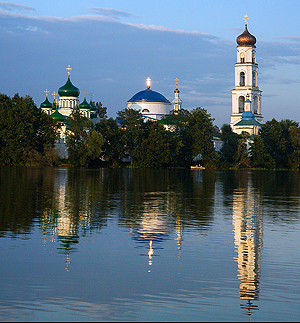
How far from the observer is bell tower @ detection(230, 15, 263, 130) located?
4863 inches

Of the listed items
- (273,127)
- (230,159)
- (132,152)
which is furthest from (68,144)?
(273,127)

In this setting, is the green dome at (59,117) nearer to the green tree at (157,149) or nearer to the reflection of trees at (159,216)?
the green tree at (157,149)

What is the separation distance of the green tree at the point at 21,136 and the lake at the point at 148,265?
2615 inches

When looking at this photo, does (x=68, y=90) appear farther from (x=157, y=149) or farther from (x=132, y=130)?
(x=157, y=149)

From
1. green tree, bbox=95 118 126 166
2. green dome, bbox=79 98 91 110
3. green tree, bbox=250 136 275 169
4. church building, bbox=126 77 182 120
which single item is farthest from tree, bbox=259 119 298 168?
green dome, bbox=79 98 91 110

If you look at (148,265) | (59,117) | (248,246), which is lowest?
(148,265)

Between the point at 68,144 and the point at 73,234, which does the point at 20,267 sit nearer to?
the point at 73,234

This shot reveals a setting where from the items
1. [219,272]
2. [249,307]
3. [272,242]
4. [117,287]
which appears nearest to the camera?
[249,307]

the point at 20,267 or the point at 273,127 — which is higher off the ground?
the point at 273,127

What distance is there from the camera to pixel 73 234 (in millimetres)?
15633

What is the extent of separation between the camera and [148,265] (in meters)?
11.6

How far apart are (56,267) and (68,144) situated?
77815mm

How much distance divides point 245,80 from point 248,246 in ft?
373

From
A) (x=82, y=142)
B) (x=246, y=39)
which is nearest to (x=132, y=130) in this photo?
(x=82, y=142)
